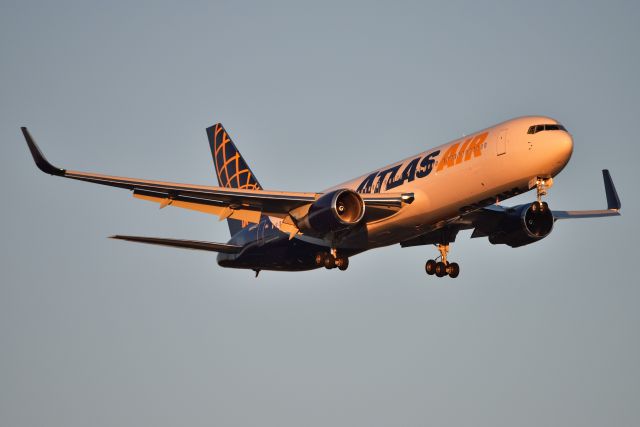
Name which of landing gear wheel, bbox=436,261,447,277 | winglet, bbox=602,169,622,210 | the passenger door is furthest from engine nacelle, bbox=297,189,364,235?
winglet, bbox=602,169,622,210

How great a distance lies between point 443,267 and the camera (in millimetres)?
44906

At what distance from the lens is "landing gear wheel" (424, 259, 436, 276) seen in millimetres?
45125

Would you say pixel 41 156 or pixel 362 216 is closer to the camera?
pixel 41 156

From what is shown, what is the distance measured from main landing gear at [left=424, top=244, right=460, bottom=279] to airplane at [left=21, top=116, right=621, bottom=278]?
0.14 ft

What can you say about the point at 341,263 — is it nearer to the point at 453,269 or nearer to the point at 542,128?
the point at 453,269

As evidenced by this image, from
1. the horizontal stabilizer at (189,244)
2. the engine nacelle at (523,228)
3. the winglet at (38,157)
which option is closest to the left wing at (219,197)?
the winglet at (38,157)

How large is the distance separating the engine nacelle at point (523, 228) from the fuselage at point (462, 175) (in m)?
5.30

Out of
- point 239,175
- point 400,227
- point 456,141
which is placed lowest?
point 400,227

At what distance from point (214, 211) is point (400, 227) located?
7.70m

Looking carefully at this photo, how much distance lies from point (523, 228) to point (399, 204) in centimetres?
774

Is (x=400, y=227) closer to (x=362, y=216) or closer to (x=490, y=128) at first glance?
(x=362, y=216)

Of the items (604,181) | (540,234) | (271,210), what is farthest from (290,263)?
(604,181)

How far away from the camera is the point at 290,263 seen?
149 ft

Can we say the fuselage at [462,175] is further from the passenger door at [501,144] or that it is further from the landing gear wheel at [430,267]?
the landing gear wheel at [430,267]
